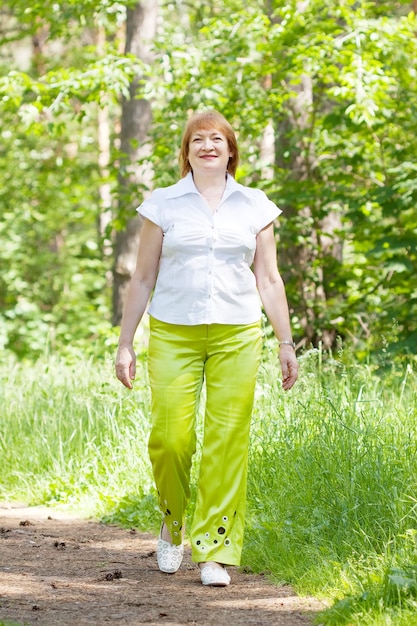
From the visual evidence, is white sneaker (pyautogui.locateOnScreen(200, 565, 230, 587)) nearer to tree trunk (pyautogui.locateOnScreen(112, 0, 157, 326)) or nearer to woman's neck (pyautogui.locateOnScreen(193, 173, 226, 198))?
woman's neck (pyautogui.locateOnScreen(193, 173, 226, 198))

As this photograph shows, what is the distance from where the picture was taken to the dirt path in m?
3.78

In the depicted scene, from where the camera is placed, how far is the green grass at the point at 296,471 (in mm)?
3983

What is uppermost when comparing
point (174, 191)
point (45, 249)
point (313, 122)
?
point (313, 122)

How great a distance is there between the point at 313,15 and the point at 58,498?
17.9ft

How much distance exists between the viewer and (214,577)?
4316mm

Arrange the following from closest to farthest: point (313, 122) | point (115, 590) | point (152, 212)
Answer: point (115, 590), point (152, 212), point (313, 122)

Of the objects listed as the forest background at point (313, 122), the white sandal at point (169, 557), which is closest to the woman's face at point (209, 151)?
the white sandal at point (169, 557)

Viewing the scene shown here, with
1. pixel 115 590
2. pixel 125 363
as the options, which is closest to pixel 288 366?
pixel 125 363

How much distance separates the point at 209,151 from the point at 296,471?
1733 mm

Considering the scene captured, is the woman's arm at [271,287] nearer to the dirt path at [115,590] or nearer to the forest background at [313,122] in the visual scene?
the dirt path at [115,590]

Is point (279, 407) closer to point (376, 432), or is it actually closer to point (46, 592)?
point (376, 432)

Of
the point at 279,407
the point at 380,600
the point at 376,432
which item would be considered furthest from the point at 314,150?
the point at 380,600

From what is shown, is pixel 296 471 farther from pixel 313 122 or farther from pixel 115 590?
pixel 313 122

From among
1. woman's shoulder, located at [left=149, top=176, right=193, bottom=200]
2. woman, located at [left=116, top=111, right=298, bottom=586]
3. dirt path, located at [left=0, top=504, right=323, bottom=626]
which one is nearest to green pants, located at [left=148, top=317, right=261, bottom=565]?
woman, located at [left=116, top=111, right=298, bottom=586]
